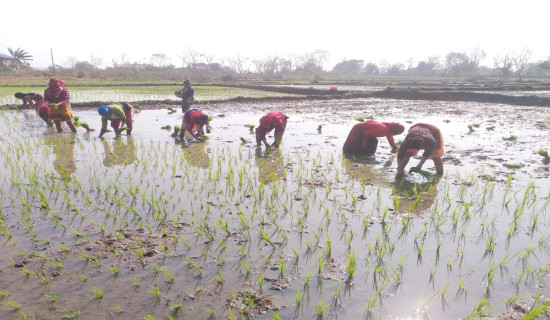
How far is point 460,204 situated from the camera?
3.84 m

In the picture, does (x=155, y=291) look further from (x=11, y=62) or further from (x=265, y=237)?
(x=11, y=62)

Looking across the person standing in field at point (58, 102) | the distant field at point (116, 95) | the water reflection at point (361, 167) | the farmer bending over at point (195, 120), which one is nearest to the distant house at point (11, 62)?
the distant field at point (116, 95)

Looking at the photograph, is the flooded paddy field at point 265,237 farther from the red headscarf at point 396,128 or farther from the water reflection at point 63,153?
the red headscarf at point 396,128

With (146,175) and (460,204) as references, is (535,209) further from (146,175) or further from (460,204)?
(146,175)

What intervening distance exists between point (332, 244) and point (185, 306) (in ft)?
4.46

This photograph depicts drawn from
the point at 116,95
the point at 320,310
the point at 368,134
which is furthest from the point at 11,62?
the point at 320,310

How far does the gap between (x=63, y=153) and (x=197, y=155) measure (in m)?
2.31

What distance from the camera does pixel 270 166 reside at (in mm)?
5465

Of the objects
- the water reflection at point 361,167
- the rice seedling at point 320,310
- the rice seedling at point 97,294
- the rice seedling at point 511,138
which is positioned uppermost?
the rice seedling at point 511,138

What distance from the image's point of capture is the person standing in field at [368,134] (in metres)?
5.77

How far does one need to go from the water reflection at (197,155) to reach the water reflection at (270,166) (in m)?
0.90

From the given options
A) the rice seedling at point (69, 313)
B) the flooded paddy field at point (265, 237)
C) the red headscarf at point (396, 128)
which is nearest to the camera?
the rice seedling at point (69, 313)

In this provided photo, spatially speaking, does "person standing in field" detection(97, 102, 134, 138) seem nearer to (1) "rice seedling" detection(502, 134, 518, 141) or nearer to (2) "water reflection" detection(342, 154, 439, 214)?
(2) "water reflection" detection(342, 154, 439, 214)

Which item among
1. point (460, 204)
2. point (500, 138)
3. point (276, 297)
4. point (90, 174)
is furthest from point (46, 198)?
point (500, 138)
